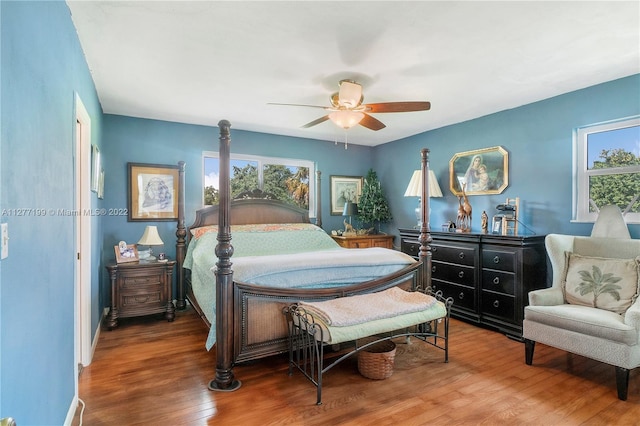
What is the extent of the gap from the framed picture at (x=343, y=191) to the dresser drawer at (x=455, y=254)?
1.94 metres

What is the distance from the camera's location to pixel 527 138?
3.96 meters

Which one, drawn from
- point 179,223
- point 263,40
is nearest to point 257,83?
point 263,40

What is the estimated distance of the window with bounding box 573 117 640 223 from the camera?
3.19m

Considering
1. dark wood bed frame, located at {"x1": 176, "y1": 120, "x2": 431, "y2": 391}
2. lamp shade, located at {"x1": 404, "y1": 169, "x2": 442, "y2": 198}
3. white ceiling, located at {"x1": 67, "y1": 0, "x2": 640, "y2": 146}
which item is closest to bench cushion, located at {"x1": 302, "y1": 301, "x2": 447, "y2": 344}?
dark wood bed frame, located at {"x1": 176, "y1": 120, "x2": 431, "y2": 391}

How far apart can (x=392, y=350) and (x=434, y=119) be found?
3122mm

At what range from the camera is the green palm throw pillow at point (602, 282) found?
8.89ft

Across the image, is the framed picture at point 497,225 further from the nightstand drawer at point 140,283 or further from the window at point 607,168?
the nightstand drawer at point 140,283

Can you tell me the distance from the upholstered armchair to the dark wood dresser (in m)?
0.34

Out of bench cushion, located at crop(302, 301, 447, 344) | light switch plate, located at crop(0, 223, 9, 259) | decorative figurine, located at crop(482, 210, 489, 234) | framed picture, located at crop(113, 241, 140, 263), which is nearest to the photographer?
light switch plate, located at crop(0, 223, 9, 259)

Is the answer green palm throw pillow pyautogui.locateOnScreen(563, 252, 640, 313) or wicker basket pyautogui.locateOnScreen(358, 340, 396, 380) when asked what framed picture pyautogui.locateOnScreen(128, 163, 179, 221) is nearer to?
wicker basket pyautogui.locateOnScreen(358, 340, 396, 380)

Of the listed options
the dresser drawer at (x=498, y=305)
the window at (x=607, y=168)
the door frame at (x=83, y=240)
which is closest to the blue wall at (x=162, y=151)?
the door frame at (x=83, y=240)

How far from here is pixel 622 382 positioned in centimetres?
236

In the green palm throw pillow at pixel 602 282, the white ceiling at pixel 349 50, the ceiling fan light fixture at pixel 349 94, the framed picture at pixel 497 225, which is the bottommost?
the green palm throw pillow at pixel 602 282

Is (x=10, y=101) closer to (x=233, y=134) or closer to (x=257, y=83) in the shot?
(x=257, y=83)
